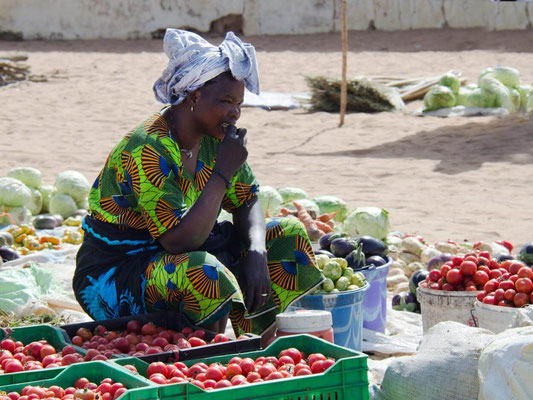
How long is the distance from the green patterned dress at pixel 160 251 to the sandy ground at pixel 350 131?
3.09 meters

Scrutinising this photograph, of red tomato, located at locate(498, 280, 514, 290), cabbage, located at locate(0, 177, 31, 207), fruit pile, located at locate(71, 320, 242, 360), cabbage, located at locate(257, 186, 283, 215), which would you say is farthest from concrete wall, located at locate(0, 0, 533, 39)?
fruit pile, located at locate(71, 320, 242, 360)

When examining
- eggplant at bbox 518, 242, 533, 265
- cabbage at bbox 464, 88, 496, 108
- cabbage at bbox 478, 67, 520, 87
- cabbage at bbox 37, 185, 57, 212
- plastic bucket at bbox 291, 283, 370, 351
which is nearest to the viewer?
plastic bucket at bbox 291, 283, 370, 351

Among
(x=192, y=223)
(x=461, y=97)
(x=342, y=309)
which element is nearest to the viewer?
(x=192, y=223)

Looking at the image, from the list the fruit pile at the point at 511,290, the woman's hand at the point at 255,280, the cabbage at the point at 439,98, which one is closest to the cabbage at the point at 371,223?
the fruit pile at the point at 511,290

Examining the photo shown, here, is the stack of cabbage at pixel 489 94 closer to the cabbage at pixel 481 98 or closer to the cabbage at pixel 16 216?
the cabbage at pixel 481 98

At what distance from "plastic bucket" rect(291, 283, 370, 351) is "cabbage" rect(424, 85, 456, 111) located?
30.4ft

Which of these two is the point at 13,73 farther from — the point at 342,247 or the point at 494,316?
the point at 494,316

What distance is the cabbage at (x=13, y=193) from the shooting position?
6719 millimetres

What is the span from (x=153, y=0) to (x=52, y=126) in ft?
30.2

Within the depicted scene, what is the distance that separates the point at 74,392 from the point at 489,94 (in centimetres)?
1114

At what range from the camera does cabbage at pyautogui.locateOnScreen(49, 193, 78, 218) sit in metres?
7.07

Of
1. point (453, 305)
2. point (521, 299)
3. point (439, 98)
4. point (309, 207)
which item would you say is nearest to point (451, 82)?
point (439, 98)

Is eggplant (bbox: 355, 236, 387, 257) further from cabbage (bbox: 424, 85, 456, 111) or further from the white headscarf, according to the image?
cabbage (bbox: 424, 85, 456, 111)

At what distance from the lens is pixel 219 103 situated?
11.2 ft
